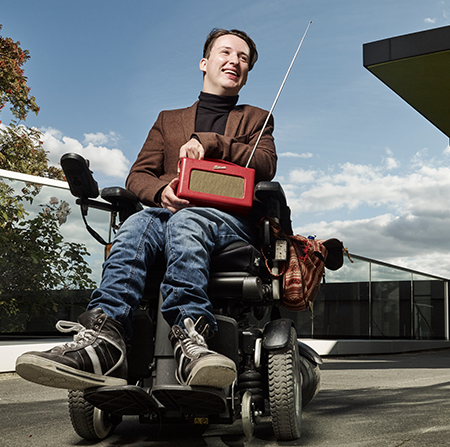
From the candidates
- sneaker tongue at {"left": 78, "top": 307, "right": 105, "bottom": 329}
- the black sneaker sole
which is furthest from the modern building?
the black sneaker sole

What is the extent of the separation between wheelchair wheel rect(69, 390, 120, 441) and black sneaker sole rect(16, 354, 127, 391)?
16.0 inches

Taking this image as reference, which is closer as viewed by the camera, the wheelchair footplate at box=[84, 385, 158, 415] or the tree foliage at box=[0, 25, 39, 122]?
the wheelchair footplate at box=[84, 385, 158, 415]

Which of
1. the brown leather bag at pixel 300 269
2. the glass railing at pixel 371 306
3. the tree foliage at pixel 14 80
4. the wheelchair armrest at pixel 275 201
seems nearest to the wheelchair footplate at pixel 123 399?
the brown leather bag at pixel 300 269

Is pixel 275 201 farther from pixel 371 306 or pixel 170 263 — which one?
pixel 371 306

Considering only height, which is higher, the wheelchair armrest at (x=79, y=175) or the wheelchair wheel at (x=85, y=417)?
the wheelchair armrest at (x=79, y=175)

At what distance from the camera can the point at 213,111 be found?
256 cm

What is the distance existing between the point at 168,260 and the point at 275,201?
53 cm

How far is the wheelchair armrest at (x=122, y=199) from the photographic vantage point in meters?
2.18

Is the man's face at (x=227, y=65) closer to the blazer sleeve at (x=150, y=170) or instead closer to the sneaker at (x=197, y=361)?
the blazer sleeve at (x=150, y=170)

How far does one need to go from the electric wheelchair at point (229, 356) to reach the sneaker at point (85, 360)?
0.06 metres

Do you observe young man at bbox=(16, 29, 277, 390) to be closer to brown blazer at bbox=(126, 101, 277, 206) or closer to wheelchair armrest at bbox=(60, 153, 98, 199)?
brown blazer at bbox=(126, 101, 277, 206)

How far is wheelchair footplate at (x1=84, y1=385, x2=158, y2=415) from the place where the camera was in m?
1.50

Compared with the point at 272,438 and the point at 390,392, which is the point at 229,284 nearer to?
the point at 272,438

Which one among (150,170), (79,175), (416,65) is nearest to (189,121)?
(150,170)
